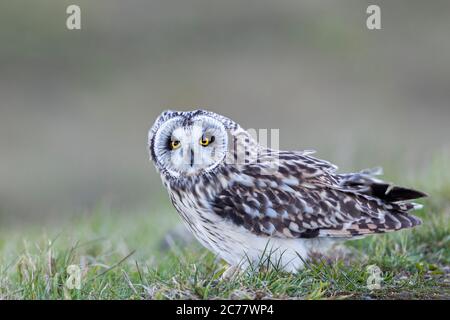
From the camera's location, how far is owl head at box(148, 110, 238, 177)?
6.48 m

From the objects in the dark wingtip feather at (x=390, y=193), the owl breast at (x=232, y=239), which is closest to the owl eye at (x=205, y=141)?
the owl breast at (x=232, y=239)

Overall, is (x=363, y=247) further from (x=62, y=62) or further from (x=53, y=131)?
(x=62, y=62)

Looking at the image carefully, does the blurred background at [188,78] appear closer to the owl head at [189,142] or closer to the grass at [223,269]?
the grass at [223,269]

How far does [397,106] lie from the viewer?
711 inches

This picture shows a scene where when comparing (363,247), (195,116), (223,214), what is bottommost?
(363,247)

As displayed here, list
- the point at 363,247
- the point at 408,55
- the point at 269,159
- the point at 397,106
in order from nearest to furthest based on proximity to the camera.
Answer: the point at 269,159 → the point at 363,247 → the point at 397,106 → the point at 408,55

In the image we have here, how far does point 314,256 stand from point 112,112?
1218 cm

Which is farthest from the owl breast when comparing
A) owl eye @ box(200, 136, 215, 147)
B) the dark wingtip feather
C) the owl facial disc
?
the dark wingtip feather

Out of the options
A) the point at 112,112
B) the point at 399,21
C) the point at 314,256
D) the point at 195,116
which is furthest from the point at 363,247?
the point at 399,21

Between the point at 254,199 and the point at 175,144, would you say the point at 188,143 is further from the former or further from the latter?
the point at 254,199

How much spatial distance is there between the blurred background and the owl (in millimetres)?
7839

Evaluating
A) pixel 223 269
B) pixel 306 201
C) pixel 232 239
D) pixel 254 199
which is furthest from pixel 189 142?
pixel 306 201

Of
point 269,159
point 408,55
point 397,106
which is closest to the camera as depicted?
point 269,159

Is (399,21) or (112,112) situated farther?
(399,21)
